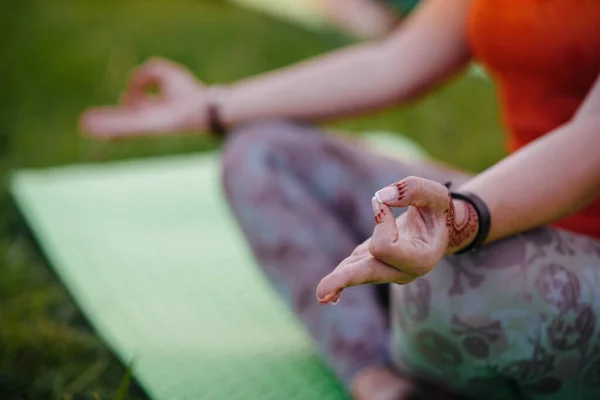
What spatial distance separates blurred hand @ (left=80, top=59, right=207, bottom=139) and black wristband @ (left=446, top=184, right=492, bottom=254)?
71 cm

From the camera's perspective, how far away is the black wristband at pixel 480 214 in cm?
78

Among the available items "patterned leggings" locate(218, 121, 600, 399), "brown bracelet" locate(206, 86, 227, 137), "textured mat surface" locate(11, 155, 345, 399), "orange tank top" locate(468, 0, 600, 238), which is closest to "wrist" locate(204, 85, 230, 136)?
Result: "brown bracelet" locate(206, 86, 227, 137)

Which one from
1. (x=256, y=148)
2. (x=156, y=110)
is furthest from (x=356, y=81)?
(x=156, y=110)

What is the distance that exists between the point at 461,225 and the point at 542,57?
333 millimetres

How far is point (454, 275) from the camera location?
850 mm

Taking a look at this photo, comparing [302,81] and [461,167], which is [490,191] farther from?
[461,167]

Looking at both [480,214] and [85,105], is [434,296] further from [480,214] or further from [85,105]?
[85,105]

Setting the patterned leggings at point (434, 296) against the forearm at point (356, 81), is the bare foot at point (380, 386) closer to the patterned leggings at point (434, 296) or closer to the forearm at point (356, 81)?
the patterned leggings at point (434, 296)

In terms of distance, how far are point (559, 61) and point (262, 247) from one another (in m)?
0.51

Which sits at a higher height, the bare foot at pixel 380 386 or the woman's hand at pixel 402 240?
the woman's hand at pixel 402 240

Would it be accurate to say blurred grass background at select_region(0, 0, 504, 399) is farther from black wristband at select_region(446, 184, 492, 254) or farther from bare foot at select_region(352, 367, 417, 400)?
black wristband at select_region(446, 184, 492, 254)

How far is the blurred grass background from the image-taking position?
133 cm

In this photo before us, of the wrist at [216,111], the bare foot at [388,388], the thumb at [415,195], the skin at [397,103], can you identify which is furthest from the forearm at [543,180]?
the wrist at [216,111]

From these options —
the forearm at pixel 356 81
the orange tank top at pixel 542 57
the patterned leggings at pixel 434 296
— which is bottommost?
the patterned leggings at pixel 434 296
